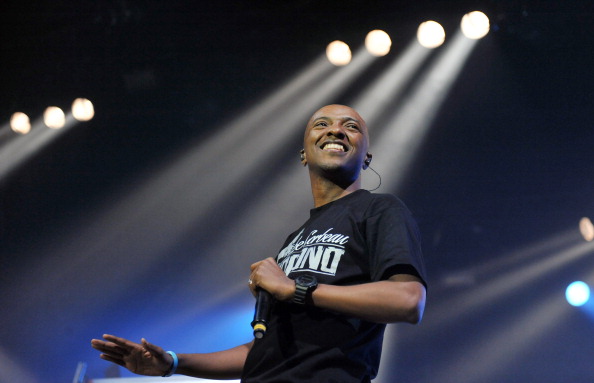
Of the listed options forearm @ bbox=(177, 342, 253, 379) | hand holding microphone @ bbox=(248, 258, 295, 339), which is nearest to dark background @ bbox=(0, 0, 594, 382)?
forearm @ bbox=(177, 342, 253, 379)

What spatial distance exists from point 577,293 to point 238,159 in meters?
3.10

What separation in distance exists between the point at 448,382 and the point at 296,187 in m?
2.05

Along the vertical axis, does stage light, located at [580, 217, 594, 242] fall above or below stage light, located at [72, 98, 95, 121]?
below

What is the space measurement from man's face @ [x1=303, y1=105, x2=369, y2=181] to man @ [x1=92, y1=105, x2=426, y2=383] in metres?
0.15

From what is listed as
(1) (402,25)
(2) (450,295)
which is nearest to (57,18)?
(1) (402,25)

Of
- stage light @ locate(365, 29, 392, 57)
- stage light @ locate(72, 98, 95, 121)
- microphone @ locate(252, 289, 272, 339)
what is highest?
stage light @ locate(365, 29, 392, 57)

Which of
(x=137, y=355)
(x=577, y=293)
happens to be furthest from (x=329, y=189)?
(x=577, y=293)

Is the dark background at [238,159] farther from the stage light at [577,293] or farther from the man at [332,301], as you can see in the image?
the man at [332,301]

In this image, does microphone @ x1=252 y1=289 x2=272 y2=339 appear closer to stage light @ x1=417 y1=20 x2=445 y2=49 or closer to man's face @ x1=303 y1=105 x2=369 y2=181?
man's face @ x1=303 y1=105 x2=369 y2=181

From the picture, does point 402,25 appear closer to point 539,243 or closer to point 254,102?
point 254,102

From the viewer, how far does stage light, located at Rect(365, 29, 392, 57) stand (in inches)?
202

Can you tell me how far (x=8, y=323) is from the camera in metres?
4.74

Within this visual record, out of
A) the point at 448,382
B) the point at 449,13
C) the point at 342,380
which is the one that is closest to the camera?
the point at 342,380

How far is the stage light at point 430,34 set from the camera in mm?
5090
